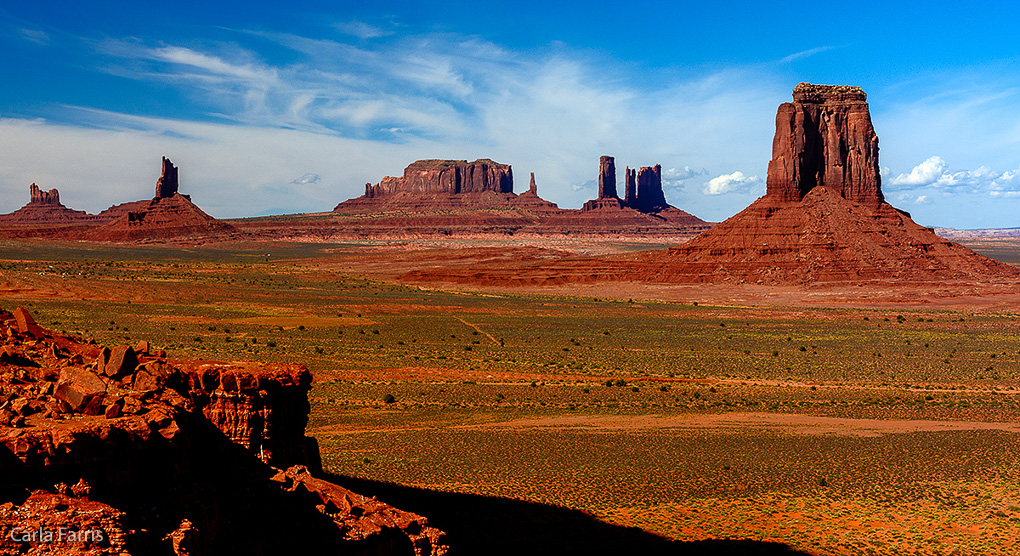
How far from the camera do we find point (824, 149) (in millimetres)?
89938

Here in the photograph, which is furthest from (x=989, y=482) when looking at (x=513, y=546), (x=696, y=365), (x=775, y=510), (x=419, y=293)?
(x=419, y=293)

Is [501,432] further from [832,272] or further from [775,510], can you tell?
[832,272]

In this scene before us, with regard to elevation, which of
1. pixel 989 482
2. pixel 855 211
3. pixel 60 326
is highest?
pixel 855 211

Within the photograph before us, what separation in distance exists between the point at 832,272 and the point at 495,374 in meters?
58.0

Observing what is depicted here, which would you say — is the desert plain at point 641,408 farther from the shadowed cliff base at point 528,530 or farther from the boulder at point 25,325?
the boulder at point 25,325

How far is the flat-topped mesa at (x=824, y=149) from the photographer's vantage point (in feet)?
291

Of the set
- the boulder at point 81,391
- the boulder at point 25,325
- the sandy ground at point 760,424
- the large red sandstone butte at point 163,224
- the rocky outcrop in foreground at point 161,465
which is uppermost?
the large red sandstone butte at point 163,224

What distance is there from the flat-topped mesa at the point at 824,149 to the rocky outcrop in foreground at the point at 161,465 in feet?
282

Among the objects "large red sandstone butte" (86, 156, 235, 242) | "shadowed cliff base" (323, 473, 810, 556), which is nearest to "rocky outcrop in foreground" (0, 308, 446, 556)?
"shadowed cliff base" (323, 473, 810, 556)

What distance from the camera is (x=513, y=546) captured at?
46.1ft

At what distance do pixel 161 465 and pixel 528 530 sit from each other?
885cm

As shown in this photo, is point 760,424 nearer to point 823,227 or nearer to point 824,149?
point 823,227

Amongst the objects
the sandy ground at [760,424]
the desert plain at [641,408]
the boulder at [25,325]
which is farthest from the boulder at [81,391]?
the sandy ground at [760,424]

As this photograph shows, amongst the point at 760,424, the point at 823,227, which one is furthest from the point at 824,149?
the point at 760,424
